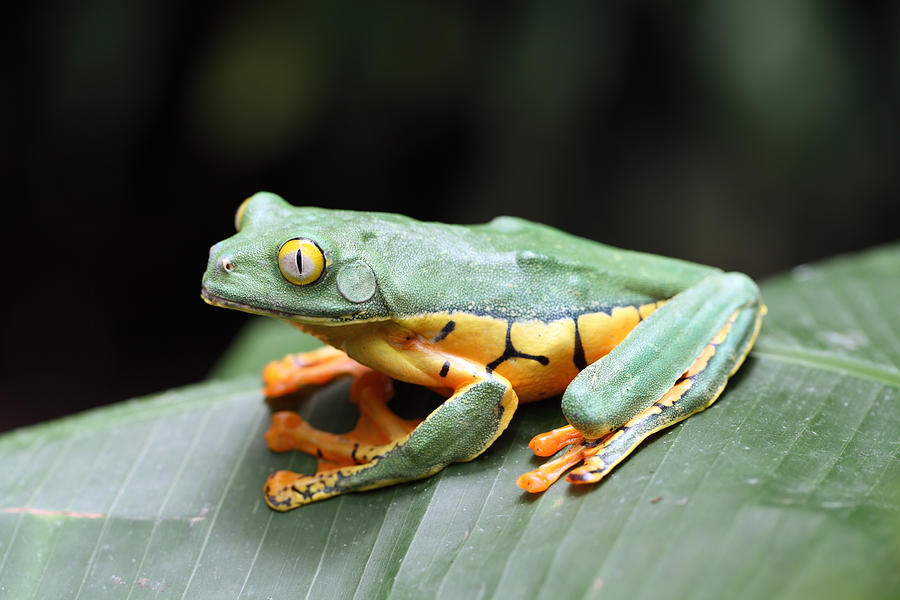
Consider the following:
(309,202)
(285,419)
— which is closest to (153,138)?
(309,202)

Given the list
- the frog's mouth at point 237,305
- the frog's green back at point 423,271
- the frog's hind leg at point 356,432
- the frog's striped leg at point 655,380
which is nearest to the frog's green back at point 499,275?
the frog's green back at point 423,271

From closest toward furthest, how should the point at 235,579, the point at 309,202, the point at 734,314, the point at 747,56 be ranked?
the point at 235,579, the point at 734,314, the point at 747,56, the point at 309,202

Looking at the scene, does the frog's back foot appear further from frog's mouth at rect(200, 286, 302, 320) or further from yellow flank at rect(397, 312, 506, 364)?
frog's mouth at rect(200, 286, 302, 320)

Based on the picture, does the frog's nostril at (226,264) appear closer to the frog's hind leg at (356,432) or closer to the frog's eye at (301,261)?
the frog's eye at (301,261)

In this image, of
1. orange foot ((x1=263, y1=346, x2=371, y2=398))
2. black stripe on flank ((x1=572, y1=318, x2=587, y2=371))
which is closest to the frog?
black stripe on flank ((x1=572, y1=318, x2=587, y2=371))

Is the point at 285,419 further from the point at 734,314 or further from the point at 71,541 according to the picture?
the point at 734,314
